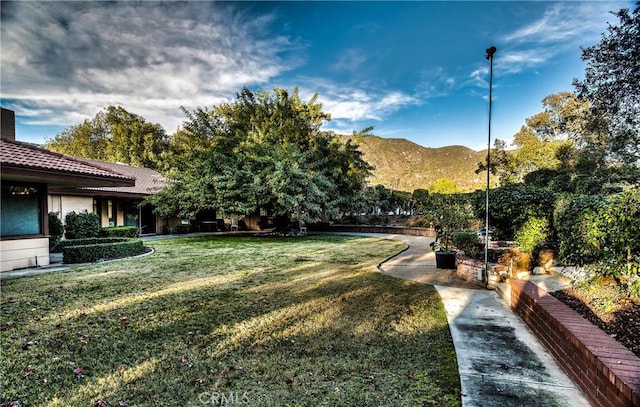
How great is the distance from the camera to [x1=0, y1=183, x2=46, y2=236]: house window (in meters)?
8.23

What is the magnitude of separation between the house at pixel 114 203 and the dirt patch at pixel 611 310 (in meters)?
14.8

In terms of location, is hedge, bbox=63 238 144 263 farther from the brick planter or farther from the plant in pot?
the brick planter

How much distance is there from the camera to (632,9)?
8.12 meters

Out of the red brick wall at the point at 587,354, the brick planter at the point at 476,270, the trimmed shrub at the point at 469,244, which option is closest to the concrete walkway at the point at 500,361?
the red brick wall at the point at 587,354

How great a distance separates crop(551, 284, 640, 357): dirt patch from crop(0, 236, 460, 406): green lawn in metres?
1.46

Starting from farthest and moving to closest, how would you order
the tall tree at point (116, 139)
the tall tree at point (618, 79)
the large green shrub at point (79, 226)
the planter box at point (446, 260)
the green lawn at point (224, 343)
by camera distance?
1. the tall tree at point (116, 139)
2. the large green shrub at point (79, 226)
3. the tall tree at point (618, 79)
4. the planter box at point (446, 260)
5. the green lawn at point (224, 343)

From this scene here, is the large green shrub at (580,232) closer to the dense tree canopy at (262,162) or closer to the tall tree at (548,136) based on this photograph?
the dense tree canopy at (262,162)

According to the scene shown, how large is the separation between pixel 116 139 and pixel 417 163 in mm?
46145

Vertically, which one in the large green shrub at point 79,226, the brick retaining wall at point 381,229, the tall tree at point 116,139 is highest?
the tall tree at point 116,139

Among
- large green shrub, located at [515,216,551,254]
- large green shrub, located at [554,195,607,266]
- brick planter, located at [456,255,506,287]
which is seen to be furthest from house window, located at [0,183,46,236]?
large green shrub, located at [515,216,551,254]

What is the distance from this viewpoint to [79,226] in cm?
1252

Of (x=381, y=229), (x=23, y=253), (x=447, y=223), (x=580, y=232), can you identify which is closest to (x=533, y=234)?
(x=447, y=223)

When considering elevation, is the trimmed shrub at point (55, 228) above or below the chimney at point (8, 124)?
below

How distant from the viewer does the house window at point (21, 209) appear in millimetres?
8227
